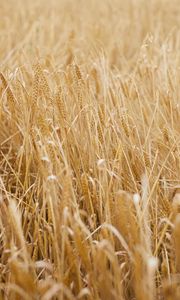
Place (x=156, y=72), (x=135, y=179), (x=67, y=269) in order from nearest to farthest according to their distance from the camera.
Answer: (x=67, y=269) < (x=135, y=179) < (x=156, y=72)

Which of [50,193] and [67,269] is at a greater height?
[50,193]

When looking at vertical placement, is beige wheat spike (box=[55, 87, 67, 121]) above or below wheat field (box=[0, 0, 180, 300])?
above

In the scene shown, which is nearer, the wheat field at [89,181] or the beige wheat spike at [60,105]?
the wheat field at [89,181]

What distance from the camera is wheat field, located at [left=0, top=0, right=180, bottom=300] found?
936 mm

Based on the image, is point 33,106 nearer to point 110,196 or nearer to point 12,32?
point 110,196

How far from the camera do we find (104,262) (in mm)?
890

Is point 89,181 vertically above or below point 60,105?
below

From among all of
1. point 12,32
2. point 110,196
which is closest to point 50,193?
point 110,196

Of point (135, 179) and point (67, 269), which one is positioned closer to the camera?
point (67, 269)

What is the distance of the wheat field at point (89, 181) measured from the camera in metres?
0.94

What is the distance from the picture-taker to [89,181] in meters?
1.19

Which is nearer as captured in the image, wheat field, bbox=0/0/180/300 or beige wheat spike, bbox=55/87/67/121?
wheat field, bbox=0/0/180/300

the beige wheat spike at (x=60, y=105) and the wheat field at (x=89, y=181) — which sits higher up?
the beige wheat spike at (x=60, y=105)

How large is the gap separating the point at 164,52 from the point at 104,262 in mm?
944
